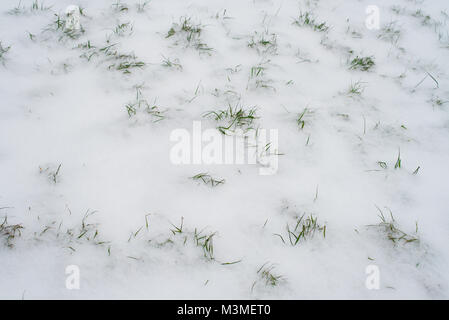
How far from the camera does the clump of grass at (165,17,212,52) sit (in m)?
2.77

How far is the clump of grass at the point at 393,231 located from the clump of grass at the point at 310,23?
2009 mm

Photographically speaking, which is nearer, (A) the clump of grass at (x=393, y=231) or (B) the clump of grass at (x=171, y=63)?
(A) the clump of grass at (x=393, y=231)

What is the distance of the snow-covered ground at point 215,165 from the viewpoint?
63.4 inches

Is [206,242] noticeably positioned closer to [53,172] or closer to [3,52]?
[53,172]

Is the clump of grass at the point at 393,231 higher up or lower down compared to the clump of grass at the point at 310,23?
lower down

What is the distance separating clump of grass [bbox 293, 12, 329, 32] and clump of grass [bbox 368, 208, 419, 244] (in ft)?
6.59

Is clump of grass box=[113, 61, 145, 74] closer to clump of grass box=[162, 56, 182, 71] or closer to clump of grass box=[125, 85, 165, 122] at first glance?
clump of grass box=[162, 56, 182, 71]

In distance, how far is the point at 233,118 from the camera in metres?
2.28

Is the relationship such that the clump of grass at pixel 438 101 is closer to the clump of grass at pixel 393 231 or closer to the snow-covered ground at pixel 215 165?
the snow-covered ground at pixel 215 165

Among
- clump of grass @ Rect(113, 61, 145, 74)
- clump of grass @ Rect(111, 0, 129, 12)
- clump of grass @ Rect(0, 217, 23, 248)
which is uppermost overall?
clump of grass @ Rect(111, 0, 129, 12)

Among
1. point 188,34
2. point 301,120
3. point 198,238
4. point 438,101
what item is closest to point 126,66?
point 188,34

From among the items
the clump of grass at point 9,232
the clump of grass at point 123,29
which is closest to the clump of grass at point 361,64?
the clump of grass at point 123,29

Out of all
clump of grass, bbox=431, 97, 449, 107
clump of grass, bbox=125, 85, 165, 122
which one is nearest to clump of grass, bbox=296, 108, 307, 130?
clump of grass, bbox=125, 85, 165, 122

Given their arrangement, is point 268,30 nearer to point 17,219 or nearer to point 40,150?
point 40,150
